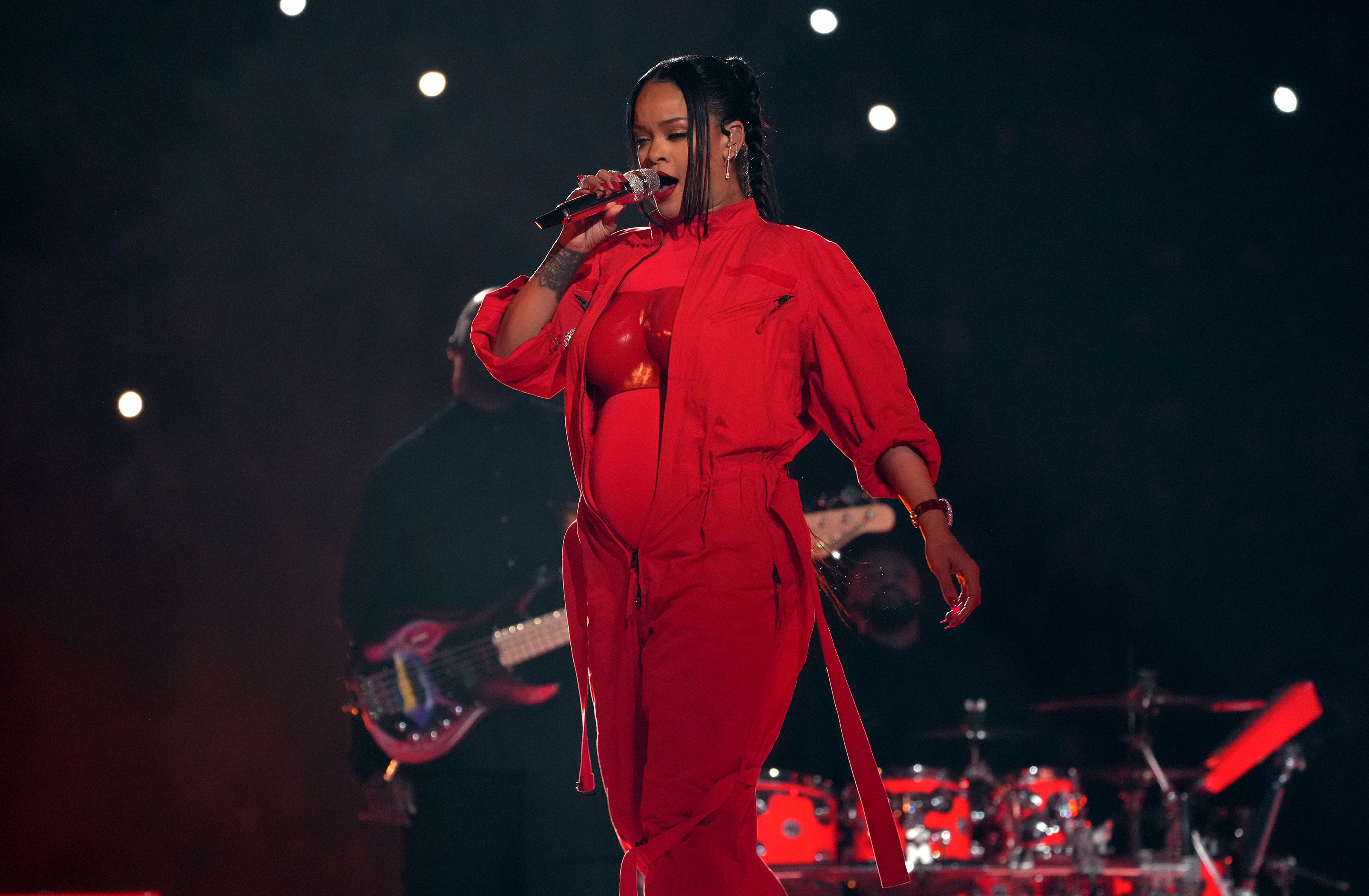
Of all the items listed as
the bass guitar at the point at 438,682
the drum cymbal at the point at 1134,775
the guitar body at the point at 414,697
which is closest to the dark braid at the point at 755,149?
the bass guitar at the point at 438,682

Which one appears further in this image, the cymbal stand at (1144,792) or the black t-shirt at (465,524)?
the cymbal stand at (1144,792)

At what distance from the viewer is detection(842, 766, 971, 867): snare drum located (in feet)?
12.7

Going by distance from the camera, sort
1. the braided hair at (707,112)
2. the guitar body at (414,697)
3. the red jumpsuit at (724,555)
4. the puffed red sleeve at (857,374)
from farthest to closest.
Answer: the guitar body at (414,697), the braided hair at (707,112), the puffed red sleeve at (857,374), the red jumpsuit at (724,555)

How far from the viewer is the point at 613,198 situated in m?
1.59

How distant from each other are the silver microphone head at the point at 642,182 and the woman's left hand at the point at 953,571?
608 millimetres

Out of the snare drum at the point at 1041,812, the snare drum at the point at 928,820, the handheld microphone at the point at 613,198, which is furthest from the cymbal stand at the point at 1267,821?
the handheld microphone at the point at 613,198

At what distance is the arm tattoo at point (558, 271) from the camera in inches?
67.5

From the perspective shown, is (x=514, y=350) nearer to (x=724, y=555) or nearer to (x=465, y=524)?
(x=724, y=555)

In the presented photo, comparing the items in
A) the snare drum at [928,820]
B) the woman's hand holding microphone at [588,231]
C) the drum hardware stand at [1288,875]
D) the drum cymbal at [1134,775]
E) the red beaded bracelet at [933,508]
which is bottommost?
the drum hardware stand at [1288,875]

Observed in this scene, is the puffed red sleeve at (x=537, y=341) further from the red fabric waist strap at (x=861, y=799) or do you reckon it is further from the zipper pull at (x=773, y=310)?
the red fabric waist strap at (x=861, y=799)

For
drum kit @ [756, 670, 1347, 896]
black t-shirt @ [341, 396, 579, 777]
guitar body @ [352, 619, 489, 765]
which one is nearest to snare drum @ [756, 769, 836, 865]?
drum kit @ [756, 670, 1347, 896]

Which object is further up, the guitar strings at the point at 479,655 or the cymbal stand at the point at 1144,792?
the guitar strings at the point at 479,655

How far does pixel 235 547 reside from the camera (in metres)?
3.72

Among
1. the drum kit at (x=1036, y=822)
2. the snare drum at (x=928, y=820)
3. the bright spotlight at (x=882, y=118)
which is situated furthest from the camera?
→ the snare drum at (x=928, y=820)
